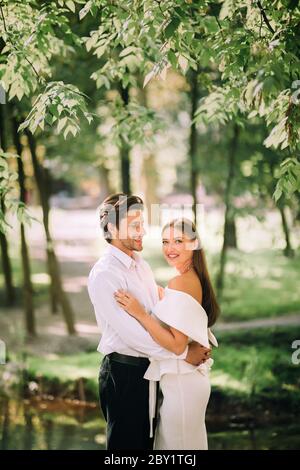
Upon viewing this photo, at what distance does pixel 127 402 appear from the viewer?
4.37 meters

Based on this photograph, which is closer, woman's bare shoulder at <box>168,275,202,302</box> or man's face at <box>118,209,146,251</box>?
woman's bare shoulder at <box>168,275,202,302</box>

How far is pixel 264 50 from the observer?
13.8 feet

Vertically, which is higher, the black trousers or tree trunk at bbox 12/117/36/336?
tree trunk at bbox 12/117/36/336

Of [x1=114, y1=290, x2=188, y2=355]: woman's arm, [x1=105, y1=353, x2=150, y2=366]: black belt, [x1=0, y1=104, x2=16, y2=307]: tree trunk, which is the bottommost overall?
[x1=105, y1=353, x2=150, y2=366]: black belt

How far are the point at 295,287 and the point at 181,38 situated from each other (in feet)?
41.4

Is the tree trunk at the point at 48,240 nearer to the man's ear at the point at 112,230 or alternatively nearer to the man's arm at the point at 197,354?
the man's ear at the point at 112,230

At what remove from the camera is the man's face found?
174 inches

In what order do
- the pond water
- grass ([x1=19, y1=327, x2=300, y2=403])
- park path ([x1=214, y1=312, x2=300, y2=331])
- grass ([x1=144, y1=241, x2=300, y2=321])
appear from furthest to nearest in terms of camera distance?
A: grass ([x1=144, y1=241, x2=300, y2=321]) < park path ([x1=214, y1=312, x2=300, y2=331]) < grass ([x1=19, y1=327, x2=300, y2=403]) < the pond water

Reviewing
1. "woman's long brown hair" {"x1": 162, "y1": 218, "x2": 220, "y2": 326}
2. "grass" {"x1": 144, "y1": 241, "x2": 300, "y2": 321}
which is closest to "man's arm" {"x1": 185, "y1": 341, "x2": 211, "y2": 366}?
"woman's long brown hair" {"x1": 162, "y1": 218, "x2": 220, "y2": 326}

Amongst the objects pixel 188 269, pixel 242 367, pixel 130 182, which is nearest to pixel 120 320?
pixel 188 269

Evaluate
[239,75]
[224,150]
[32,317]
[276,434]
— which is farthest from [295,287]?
[239,75]

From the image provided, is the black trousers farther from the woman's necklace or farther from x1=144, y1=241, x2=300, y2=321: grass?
x1=144, y1=241, x2=300, y2=321: grass

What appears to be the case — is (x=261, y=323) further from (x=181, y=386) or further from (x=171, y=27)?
(x=171, y=27)

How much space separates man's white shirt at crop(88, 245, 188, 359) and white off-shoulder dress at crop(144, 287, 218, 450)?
132 millimetres
